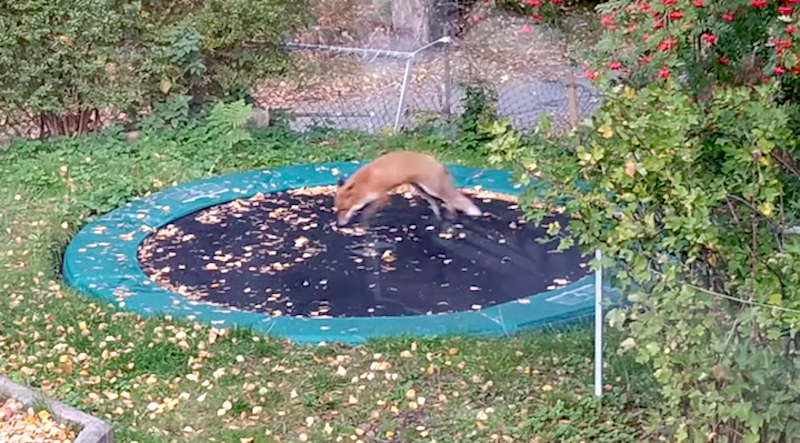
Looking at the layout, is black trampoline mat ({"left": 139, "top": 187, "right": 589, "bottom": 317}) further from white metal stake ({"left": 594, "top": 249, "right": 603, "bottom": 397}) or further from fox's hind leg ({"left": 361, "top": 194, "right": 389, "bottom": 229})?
white metal stake ({"left": 594, "top": 249, "right": 603, "bottom": 397})

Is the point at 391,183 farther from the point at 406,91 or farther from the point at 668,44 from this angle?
the point at 406,91

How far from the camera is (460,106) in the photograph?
30.3 feet

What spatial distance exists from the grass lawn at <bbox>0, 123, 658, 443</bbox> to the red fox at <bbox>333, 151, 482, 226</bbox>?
165 centimetres

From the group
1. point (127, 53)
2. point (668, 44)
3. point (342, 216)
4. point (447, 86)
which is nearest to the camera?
point (668, 44)

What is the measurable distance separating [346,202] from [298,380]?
2.11 meters

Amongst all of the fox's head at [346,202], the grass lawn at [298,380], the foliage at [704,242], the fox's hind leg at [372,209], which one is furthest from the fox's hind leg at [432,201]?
the foliage at [704,242]

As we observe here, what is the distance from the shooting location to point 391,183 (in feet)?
20.8

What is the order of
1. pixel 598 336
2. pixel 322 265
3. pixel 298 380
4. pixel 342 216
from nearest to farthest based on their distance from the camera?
pixel 598 336 → pixel 298 380 → pixel 322 265 → pixel 342 216

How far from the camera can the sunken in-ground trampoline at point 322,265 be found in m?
5.09

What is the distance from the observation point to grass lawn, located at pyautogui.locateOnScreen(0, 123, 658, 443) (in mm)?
4012

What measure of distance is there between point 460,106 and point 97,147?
289 cm

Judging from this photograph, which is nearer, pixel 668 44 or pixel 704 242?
pixel 704 242

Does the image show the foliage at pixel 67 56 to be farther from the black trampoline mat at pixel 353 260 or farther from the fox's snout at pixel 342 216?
the fox's snout at pixel 342 216

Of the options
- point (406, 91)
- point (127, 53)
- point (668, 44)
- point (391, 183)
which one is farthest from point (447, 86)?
point (668, 44)
